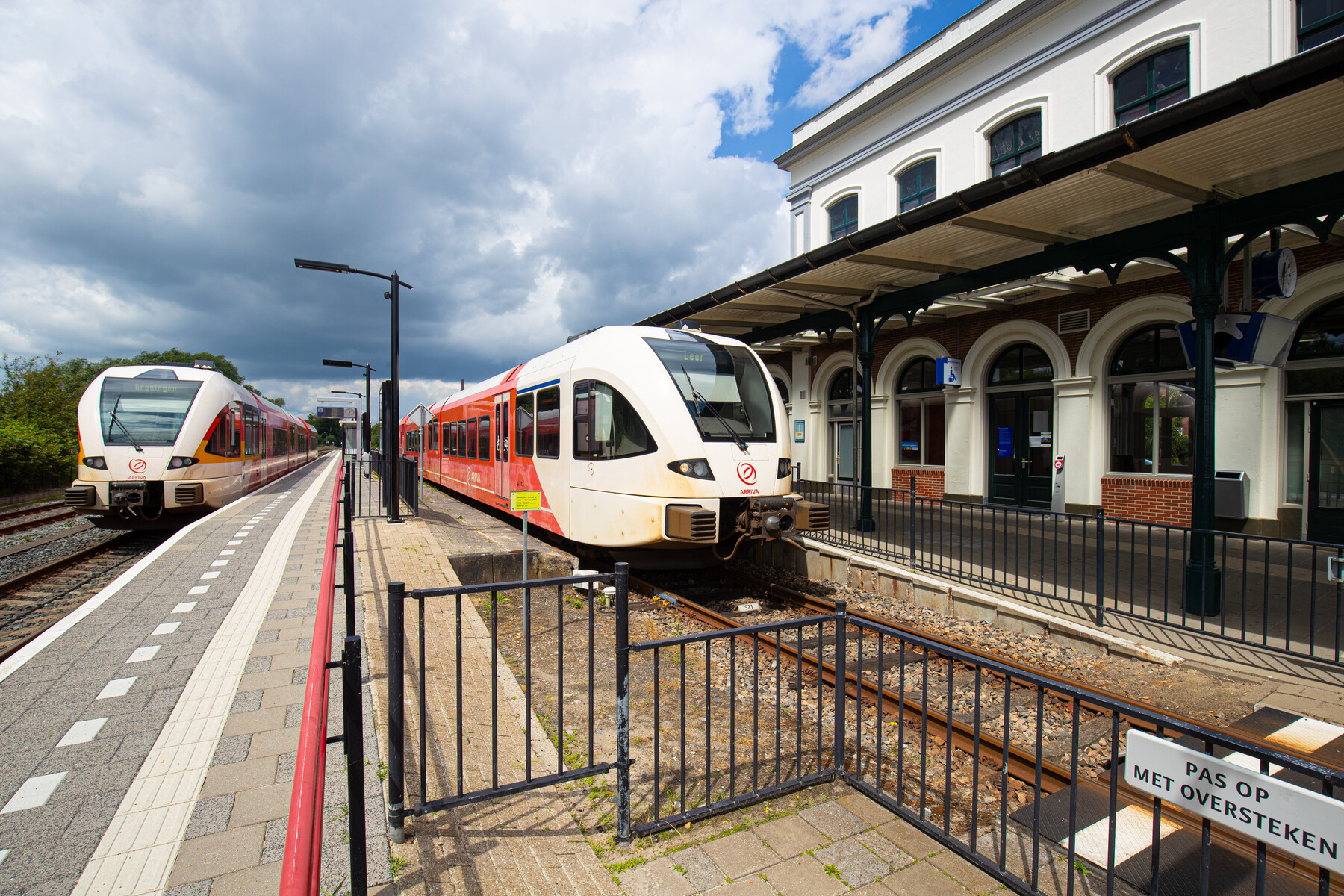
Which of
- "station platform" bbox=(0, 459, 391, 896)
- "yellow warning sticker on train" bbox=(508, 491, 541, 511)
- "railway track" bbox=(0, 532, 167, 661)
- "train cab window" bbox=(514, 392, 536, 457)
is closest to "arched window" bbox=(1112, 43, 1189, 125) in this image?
"train cab window" bbox=(514, 392, 536, 457)

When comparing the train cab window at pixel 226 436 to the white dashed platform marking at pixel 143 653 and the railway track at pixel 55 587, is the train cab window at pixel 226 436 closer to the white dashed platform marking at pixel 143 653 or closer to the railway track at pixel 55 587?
the railway track at pixel 55 587

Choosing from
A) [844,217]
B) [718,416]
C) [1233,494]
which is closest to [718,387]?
[718,416]

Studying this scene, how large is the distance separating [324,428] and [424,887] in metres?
141

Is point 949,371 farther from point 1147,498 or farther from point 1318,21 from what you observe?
point 1318,21

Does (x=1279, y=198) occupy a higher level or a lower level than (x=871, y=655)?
higher

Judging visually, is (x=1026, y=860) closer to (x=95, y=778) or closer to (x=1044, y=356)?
(x=95, y=778)

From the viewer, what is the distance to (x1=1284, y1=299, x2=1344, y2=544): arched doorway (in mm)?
9453

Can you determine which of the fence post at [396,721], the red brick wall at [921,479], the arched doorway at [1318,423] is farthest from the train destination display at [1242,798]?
the red brick wall at [921,479]

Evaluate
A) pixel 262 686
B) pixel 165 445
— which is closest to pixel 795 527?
pixel 262 686

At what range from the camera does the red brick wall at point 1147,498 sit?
11.0 metres

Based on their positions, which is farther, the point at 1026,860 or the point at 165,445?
the point at 165,445

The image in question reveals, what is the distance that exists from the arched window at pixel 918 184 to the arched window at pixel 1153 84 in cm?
392

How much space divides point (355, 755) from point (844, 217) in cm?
1859

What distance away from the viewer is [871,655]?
5867 mm
